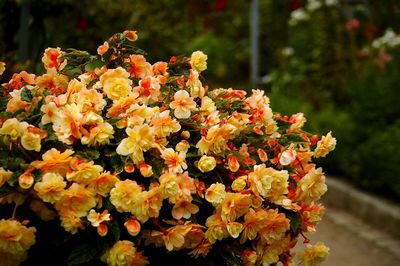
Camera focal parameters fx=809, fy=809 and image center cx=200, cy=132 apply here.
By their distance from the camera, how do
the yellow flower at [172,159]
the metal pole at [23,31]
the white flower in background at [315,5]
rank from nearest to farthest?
the yellow flower at [172,159], the metal pole at [23,31], the white flower in background at [315,5]

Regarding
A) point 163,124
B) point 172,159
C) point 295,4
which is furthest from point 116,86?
point 295,4

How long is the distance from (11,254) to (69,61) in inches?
28.7

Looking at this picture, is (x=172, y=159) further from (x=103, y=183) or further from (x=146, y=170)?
(x=103, y=183)

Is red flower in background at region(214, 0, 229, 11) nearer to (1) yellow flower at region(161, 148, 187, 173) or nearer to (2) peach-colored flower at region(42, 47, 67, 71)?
(2) peach-colored flower at region(42, 47, 67, 71)

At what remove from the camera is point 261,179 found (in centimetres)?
240

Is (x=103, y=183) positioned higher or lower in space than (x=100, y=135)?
lower


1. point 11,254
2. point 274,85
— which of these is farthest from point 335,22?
point 11,254

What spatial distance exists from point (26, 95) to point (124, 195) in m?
Result: 0.49

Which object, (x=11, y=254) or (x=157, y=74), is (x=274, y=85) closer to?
(x=157, y=74)

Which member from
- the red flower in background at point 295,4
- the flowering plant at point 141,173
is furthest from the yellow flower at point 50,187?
the red flower in background at point 295,4

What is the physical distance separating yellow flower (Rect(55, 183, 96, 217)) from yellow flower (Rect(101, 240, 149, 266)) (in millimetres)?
130

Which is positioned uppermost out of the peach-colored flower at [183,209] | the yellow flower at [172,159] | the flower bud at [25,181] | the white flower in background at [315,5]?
the yellow flower at [172,159]

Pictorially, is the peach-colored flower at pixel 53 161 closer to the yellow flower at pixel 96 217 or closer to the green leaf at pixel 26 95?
the yellow flower at pixel 96 217

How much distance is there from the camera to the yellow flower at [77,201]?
2.21m
